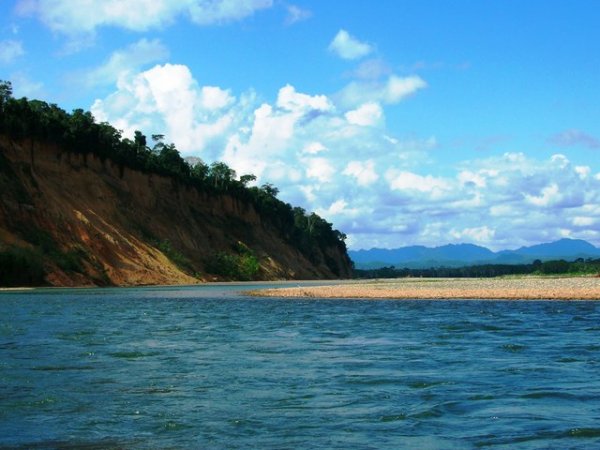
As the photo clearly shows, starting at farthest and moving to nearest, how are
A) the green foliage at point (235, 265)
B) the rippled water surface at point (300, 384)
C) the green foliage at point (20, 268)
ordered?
the green foliage at point (235, 265) < the green foliage at point (20, 268) < the rippled water surface at point (300, 384)

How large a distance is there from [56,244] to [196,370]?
65.2m

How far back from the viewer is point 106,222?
3661 inches

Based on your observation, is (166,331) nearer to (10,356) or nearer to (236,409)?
(10,356)

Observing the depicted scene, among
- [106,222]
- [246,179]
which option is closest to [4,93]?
[106,222]

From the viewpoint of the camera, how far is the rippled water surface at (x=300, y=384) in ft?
41.6

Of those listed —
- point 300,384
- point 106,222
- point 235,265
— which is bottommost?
point 300,384

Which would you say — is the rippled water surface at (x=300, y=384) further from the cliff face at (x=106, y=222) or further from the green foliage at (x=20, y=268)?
the cliff face at (x=106, y=222)

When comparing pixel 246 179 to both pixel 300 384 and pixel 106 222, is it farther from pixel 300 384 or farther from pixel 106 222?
pixel 300 384

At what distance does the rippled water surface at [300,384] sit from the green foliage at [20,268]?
3671cm

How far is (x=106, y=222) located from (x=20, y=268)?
75.5 feet

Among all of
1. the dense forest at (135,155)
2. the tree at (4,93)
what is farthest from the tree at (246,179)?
the tree at (4,93)

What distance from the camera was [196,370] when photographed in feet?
66.0

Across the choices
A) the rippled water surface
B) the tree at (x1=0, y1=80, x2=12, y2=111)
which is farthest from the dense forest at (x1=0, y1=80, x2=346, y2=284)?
the rippled water surface

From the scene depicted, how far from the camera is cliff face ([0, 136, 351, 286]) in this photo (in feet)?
261
